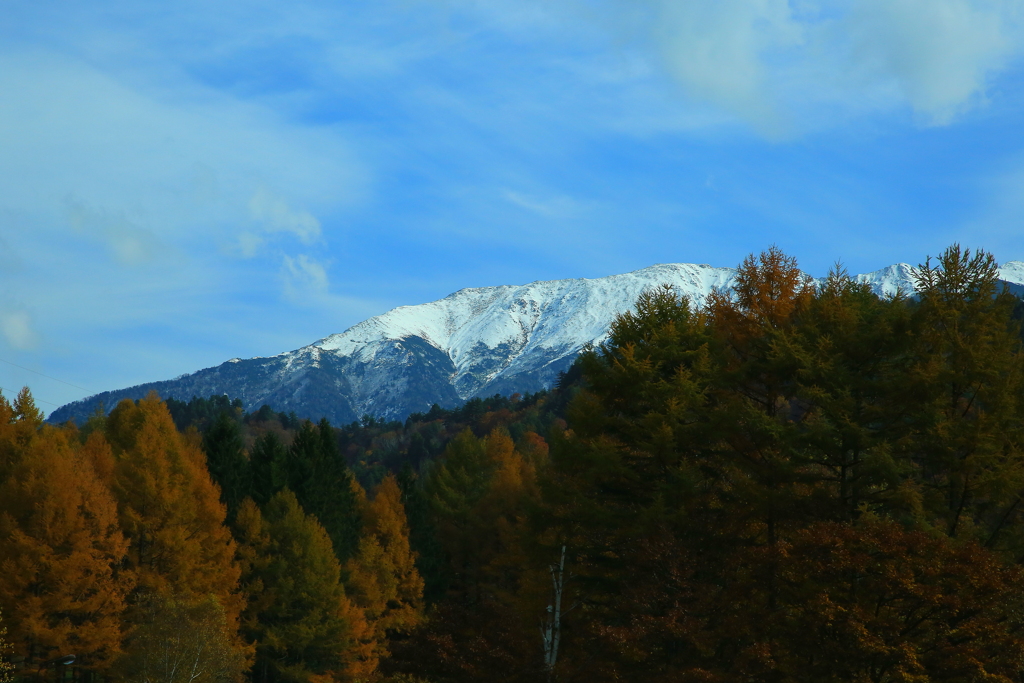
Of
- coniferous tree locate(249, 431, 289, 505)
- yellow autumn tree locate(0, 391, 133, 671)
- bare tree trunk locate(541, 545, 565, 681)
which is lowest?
bare tree trunk locate(541, 545, 565, 681)

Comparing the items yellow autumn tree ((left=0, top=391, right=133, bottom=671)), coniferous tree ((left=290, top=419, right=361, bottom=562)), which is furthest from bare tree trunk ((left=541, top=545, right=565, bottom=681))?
coniferous tree ((left=290, top=419, right=361, bottom=562))

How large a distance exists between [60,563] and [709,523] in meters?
25.7

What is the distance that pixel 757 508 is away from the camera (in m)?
28.0

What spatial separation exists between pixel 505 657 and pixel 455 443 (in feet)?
146

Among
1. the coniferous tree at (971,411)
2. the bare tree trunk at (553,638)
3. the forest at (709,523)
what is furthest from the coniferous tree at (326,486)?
the coniferous tree at (971,411)

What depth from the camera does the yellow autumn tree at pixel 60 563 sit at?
3747 centimetres

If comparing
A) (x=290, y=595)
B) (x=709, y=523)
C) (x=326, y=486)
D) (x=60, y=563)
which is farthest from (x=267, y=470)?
(x=709, y=523)

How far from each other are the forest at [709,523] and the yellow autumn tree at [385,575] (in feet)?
33.1

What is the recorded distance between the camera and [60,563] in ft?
124

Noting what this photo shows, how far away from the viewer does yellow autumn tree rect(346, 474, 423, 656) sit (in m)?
59.5

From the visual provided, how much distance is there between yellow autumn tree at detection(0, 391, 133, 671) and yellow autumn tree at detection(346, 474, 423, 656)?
798 inches

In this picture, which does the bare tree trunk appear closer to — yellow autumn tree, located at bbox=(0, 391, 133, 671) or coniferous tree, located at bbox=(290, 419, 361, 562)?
yellow autumn tree, located at bbox=(0, 391, 133, 671)

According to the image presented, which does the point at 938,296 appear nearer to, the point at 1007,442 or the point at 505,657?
the point at 1007,442

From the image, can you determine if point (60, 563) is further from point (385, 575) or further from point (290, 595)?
point (385, 575)
